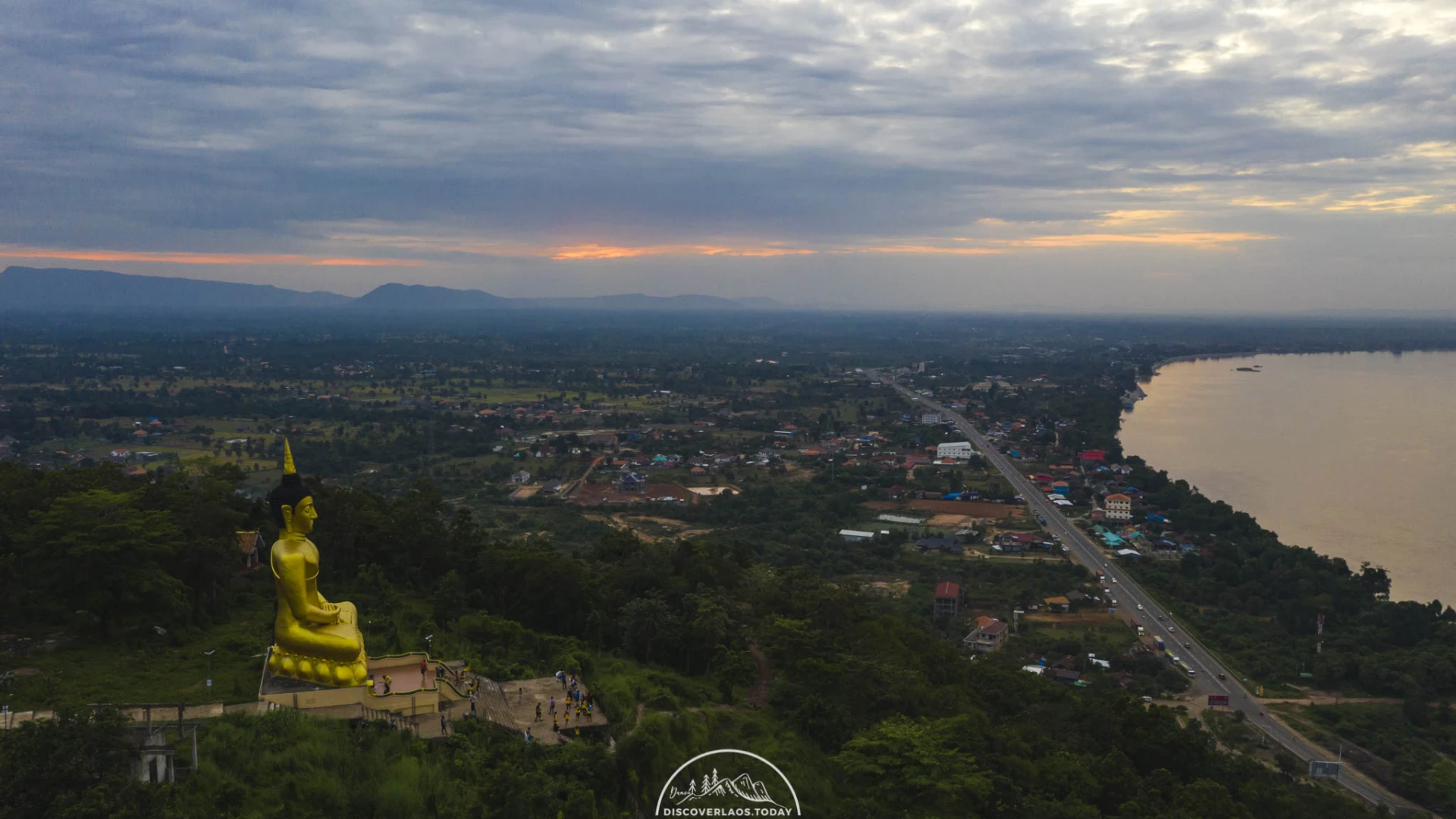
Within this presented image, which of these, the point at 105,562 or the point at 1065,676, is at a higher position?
the point at 105,562

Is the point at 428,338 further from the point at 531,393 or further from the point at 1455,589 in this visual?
the point at 1455,589

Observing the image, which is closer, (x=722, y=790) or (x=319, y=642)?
(x=722, y=790)

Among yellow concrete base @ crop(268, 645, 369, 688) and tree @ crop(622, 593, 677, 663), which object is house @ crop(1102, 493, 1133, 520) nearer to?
tree @ crop(622, 593, 677, 663)

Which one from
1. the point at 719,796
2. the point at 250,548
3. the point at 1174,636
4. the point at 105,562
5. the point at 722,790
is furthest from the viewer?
the point at 1174,636

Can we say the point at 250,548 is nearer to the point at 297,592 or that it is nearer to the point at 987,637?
the point at 297,592

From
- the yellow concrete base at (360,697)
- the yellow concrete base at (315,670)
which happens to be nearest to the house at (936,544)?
the yellow concrete base at (360,697)

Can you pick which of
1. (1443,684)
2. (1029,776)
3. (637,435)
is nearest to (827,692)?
(1029,776)

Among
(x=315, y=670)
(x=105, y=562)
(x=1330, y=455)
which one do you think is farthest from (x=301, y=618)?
(x=1330, y=455)
